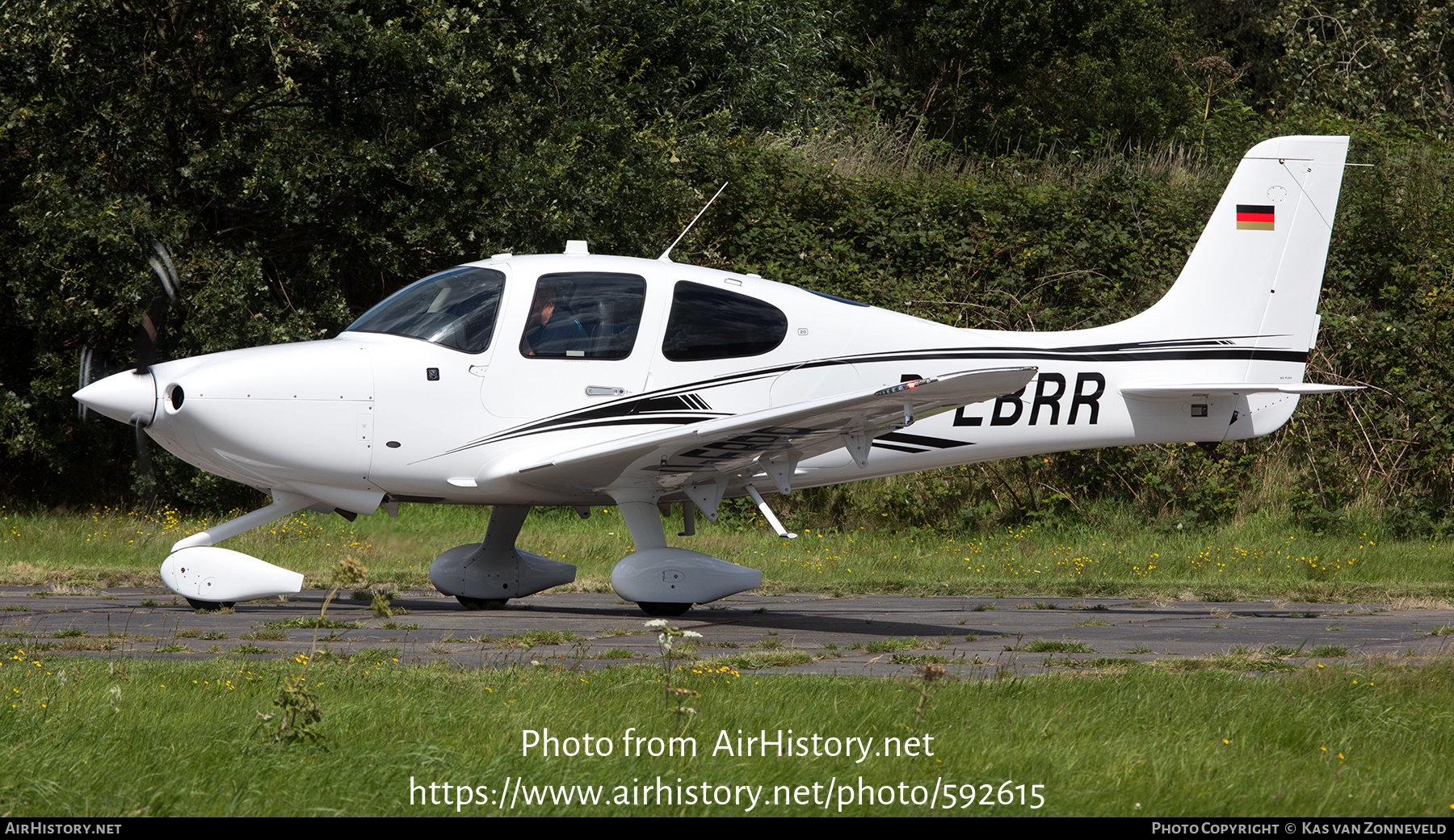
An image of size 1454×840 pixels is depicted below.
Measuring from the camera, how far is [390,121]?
13.2m

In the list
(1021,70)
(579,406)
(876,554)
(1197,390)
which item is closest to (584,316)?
(579,406)

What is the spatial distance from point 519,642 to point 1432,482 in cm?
1074

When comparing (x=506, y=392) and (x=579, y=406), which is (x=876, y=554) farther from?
(x=506, y=392)

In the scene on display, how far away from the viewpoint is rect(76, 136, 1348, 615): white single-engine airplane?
289 inches

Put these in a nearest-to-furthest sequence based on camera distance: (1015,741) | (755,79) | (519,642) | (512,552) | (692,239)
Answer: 1. (1015,741)
2. (519,642)
3. (512,552)
4. (692,239)
5. (755,79)

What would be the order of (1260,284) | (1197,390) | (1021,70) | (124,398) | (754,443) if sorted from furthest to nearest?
(1021,70) < (1260,284) < (1197,390) < (754,443) < (124,398)

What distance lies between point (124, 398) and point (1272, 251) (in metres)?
8.06

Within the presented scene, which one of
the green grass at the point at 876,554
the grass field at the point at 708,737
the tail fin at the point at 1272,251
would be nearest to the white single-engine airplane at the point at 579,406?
the tail fin at the point at 1272,251

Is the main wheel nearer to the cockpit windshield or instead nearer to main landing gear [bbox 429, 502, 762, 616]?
main landing gear [bbox 429, 502, 762, 616]

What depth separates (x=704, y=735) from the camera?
13.7ft

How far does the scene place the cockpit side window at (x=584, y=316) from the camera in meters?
7.71

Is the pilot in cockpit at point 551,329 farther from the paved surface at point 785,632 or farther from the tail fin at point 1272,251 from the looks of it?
the tail fin at point 1272,251

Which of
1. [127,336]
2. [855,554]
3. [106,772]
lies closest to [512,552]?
[855,554]

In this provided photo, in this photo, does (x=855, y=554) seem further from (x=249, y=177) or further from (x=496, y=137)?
(x=249, y=177)
